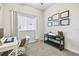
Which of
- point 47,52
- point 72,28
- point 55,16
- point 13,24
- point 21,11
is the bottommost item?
point 47,52

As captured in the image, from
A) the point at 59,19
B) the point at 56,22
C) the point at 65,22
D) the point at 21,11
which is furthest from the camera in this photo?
the point at 21,11

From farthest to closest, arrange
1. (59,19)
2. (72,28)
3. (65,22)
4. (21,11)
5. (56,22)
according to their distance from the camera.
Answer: (21,11), (56,22), (59,19), (65,22), (72,28)

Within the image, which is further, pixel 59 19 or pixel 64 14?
pixel 59 19

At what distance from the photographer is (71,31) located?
252 centimetres

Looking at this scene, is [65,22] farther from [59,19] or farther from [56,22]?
[56,22]

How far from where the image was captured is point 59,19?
300cm

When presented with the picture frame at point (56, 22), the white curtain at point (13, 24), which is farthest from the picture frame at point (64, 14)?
the white curtain at point (13, 24)

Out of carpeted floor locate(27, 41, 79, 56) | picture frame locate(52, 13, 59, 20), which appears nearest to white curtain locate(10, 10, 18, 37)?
carpeted floor locate(27, 41, 79, 56)

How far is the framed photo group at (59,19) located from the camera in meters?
2.69

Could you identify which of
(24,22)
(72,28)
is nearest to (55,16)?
(72,28)

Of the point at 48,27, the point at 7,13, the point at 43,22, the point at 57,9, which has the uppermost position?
the point at 57,9

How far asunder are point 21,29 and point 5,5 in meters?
1.24

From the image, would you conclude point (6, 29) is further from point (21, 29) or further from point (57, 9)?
point (57, 9)

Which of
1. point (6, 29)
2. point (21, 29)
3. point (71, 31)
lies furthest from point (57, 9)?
Result: point (6, 29)
